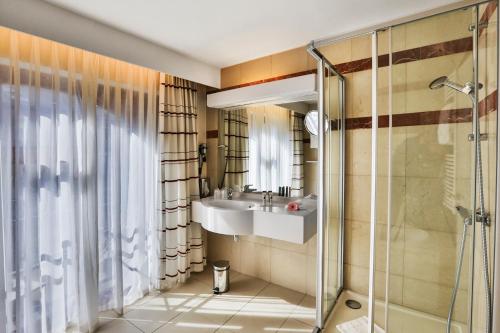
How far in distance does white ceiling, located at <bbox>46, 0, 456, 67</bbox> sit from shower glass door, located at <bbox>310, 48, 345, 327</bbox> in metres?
0.38

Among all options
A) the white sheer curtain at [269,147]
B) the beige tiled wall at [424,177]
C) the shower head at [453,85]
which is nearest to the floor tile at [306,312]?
the beige tiled wall at [424,177]

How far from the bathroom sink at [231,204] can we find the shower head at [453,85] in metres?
1.77

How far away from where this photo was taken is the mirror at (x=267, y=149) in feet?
8.12

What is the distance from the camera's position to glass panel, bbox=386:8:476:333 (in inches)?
56.0

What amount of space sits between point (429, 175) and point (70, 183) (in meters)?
2.47

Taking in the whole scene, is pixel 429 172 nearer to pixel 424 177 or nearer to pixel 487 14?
pixel 424 177

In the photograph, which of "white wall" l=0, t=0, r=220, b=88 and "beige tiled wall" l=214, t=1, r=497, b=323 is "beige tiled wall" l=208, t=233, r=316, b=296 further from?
"white wall" l=0, t=0, r=220, b=88

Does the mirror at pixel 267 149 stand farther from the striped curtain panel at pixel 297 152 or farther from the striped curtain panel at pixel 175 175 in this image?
the striped curtain panel at pixel 175 175

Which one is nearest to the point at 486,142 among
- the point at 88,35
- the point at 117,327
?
the point at 88,35

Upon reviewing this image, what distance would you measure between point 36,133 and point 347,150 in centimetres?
240

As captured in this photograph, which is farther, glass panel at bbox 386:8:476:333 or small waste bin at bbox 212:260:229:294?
small waste bin at bbox 212:260:229:294

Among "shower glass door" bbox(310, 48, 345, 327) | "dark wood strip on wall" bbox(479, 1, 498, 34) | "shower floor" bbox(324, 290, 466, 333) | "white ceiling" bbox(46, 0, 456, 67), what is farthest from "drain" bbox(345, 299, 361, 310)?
"white ceiling" bbox(46, 0, 456, 67)

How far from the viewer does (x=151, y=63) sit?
7.50 feet

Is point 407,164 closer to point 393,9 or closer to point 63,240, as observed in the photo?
point 393,9
